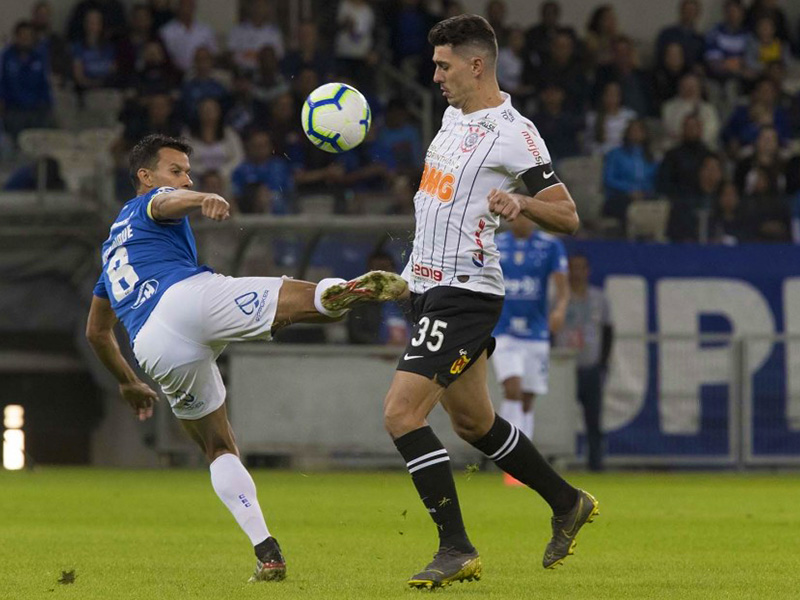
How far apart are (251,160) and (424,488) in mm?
10606

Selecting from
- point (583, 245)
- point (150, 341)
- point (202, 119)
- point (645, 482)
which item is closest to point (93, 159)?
point (202, 119)

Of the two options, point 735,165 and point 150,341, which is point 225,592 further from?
point 735,165

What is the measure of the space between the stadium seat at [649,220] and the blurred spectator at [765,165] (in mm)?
2255

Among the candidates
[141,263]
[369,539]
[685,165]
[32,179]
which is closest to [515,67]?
[685,165]

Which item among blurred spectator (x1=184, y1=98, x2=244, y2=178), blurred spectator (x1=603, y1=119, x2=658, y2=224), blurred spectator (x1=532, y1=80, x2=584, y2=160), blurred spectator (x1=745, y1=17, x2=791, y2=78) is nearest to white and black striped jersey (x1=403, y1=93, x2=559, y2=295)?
blurred spectator (x1=184, y1=98, x2=244, y2=178)

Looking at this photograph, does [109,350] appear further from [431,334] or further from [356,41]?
[356,41]

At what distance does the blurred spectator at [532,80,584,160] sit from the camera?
19078mm

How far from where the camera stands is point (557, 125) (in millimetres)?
19344

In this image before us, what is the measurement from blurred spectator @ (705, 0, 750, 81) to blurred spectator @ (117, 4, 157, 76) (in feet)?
24.8

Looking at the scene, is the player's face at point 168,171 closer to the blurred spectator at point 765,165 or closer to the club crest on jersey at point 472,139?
the club crest on jersey at point 472,139

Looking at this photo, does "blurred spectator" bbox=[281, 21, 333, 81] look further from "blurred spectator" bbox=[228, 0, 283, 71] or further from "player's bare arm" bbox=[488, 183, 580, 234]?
"player's bare arm" bbox=[488, 183, 580, 234]

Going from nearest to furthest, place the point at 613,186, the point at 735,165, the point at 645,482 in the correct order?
the point at 645,482
the point at 613,186
the point at 735,165

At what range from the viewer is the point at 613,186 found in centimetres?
1828

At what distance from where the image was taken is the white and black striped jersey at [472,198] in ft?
23.4
